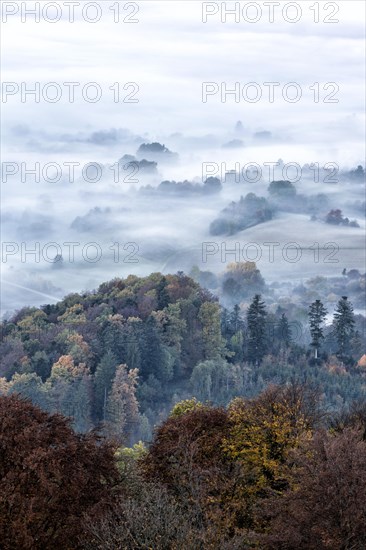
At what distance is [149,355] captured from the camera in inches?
4279

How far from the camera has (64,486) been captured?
113 ft

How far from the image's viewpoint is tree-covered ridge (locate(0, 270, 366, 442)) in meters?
97.4

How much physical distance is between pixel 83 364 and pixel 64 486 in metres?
67.2

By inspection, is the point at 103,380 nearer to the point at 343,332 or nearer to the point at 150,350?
the point at 150,350

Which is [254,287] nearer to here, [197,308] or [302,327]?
[302,327]

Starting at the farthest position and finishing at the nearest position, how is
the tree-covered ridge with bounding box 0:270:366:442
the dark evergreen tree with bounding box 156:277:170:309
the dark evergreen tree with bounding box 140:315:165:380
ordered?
1. the dark evergreen tree with bounding box 156:277:170:309
2. the dark evergreen tree with bounding box 140:315:165:380
3. the tree-covered ridge with bounding box 0:270:366:442

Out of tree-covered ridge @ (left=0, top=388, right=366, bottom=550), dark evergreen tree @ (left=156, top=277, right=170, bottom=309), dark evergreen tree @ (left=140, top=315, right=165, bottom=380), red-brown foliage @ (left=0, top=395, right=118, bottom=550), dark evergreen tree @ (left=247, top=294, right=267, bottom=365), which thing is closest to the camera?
tree-covered ridge @ (left=0, top=388, right=366, bottom=550)

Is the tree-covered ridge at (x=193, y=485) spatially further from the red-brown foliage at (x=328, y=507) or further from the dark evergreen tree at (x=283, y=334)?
the dark evergreen tree at (x=283, y=334)

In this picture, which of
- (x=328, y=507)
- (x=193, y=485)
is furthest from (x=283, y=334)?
(x=328, y=507)

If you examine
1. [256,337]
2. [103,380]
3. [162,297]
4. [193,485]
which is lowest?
[103,380]

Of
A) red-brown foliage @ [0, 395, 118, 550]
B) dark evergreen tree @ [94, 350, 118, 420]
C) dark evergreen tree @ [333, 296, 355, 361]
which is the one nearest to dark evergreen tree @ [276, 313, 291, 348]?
dark evergreen tree @ [333, 296, 355, 361]

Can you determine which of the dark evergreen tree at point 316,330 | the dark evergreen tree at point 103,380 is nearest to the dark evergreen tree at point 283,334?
the dark evergreen tree at point 316,330

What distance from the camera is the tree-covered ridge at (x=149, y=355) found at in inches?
3836

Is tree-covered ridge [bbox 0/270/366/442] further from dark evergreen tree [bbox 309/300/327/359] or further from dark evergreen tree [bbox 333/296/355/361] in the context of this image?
dark evergreen tree [bbox 309/300/327/359]
